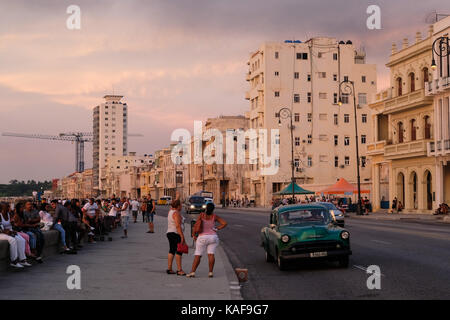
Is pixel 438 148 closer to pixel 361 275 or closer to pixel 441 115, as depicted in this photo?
pixel 441 115

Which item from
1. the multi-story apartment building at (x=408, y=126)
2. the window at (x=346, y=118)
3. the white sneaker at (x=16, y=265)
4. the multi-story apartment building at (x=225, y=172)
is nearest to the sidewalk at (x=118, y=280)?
the white sneaker at (x=16, y=265)

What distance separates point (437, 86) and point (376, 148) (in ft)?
45.7

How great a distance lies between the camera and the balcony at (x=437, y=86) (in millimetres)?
52250

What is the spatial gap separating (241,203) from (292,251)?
93869 mm

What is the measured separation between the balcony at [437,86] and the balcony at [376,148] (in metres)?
10.5

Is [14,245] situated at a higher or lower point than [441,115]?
lower

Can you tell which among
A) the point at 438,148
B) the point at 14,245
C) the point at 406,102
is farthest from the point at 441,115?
the point at 14,245

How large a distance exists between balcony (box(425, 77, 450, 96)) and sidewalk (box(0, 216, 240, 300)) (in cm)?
3678

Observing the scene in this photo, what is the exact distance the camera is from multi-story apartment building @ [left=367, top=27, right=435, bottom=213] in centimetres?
5656

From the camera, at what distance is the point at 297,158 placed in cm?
9669

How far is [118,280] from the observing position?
46.6ft

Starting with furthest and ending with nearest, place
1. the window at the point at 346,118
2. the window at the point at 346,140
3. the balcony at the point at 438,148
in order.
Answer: the window at the point at 346,118
the window at the point at 346,140
the balcony at the point at 438,148

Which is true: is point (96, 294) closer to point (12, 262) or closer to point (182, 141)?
point (12, 262)

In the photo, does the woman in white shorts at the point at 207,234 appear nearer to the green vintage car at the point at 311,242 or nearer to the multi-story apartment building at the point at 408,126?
the green vintage car at the point at 311,242
